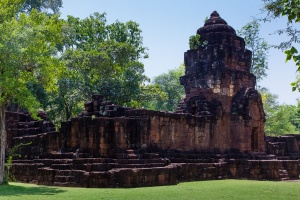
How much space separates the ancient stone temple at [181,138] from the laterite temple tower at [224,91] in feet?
0.17

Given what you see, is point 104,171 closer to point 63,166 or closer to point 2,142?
point 63,166

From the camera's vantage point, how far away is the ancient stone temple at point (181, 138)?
14828 millimetres

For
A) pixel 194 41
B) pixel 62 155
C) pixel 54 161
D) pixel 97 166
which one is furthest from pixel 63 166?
pixel 194 41

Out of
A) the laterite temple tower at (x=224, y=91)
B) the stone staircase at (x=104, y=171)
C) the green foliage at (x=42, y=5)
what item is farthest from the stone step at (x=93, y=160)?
the green foliage at (x=42, y=5)

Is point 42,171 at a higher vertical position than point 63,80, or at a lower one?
lower

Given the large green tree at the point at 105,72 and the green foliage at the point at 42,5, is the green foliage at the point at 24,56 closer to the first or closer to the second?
the large green tree at the point at 105,72

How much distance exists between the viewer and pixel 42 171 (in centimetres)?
1557

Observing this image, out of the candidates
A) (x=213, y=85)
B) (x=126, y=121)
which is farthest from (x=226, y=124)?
(x=126, y=121)

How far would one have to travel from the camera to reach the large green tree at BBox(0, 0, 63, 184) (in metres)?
13.8

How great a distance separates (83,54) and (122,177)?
18.0 metres

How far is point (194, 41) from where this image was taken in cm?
2336

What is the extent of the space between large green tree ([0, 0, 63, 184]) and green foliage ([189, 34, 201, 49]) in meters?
9.74

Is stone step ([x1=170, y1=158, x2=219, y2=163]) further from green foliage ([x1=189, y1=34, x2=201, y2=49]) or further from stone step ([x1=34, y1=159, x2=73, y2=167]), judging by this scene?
green foliage ([x1=189, y1=34, x2=201, y2=49])

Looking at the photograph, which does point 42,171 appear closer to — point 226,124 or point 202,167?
point 202,167
